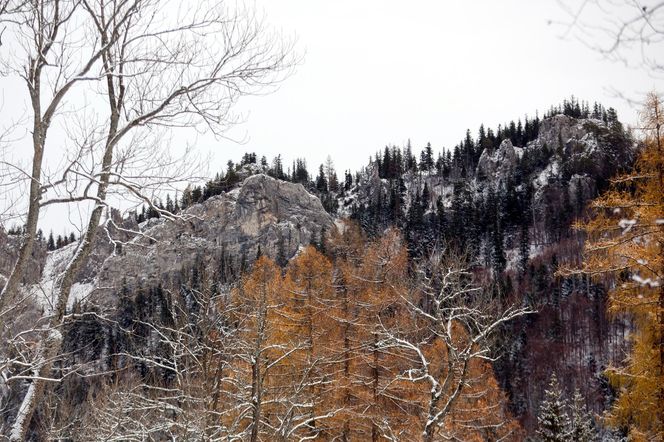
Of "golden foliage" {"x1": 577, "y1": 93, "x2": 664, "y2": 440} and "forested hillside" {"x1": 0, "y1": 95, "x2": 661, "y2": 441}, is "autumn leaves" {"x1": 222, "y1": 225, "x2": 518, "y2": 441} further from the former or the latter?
"golden foliage" {"x1": 577, "y1": 93, "x2": 664, "y2": 440}

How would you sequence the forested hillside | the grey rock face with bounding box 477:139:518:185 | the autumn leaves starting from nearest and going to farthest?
the forested hillside, the autumn leaves, the grey rock face with bounding box 477:139:518:185

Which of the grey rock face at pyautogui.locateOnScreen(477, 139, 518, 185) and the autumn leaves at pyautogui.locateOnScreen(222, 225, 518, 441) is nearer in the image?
the autumn leaves at pyautogui.locateOnScreen(222, 225, 518, 441)

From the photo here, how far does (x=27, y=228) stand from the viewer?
417cm

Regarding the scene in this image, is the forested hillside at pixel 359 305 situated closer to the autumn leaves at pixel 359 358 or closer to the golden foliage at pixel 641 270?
the autumn leaves at pixel 359 358

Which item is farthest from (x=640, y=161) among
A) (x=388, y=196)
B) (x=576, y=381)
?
(x=388, y=196)

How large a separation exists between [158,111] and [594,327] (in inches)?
2937

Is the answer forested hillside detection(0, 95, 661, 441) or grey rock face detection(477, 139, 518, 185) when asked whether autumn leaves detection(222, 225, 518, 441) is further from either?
grey rock face detection(477, 139, 518, 185)

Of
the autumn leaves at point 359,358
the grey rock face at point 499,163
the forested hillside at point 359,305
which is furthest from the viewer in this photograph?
the grey rock face at point 499,163

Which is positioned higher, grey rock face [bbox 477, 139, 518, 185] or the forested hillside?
grey rock face [bbox 477, 139, 518, 185]

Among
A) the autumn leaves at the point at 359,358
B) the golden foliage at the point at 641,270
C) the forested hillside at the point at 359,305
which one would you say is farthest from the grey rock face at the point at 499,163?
the golden foliage at the point at 641,270

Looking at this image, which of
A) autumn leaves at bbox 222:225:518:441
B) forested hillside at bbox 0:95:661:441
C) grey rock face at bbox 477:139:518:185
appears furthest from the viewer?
grey rock face at bbox 477:139:518:185

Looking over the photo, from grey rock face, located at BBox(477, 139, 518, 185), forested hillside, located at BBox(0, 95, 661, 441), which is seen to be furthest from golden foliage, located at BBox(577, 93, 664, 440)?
grey rock face, located at BBox(477, 139, 518, 185)

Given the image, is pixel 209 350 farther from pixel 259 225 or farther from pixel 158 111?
pixel 259 225

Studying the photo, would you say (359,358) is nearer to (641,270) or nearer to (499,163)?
(641,270)
